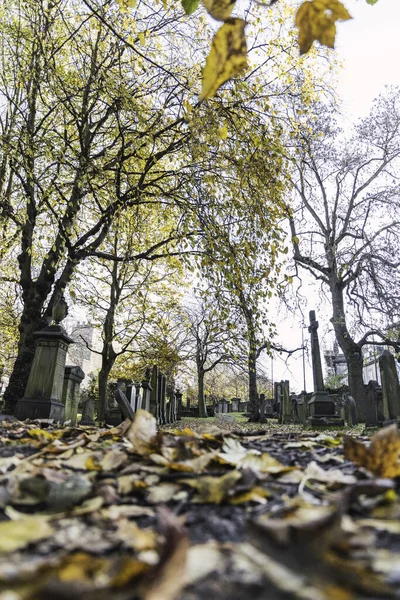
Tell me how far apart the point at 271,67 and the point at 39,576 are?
8619mm

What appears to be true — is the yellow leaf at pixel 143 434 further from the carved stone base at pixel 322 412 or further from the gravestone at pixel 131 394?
the carved stone base at pixel 322 412

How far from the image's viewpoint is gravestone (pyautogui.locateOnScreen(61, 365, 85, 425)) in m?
9.59

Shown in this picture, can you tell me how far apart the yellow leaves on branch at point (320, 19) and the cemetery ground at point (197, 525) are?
156 cm

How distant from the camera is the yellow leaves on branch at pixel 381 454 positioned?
1.54m

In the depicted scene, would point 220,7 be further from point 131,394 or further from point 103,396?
point 103,396

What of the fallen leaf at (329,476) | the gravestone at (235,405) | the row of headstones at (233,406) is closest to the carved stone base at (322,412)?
the fallen leaf at (329,476)

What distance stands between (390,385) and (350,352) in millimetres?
11374

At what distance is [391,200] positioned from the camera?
69.7 ft

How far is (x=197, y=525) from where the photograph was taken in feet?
4.01

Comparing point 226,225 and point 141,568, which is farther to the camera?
point 226,225

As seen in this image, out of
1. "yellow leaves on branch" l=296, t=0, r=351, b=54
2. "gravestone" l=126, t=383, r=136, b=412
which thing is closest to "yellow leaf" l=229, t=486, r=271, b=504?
"yellow leaves on branch" l=296, t=0, r=351, b=54

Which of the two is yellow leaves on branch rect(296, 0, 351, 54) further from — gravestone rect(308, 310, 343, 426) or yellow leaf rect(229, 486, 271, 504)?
gravestone rect(308, 310, 343, 426)

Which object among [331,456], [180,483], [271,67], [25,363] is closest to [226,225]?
[271,67]

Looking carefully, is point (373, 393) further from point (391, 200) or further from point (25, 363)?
point (391, 200)
